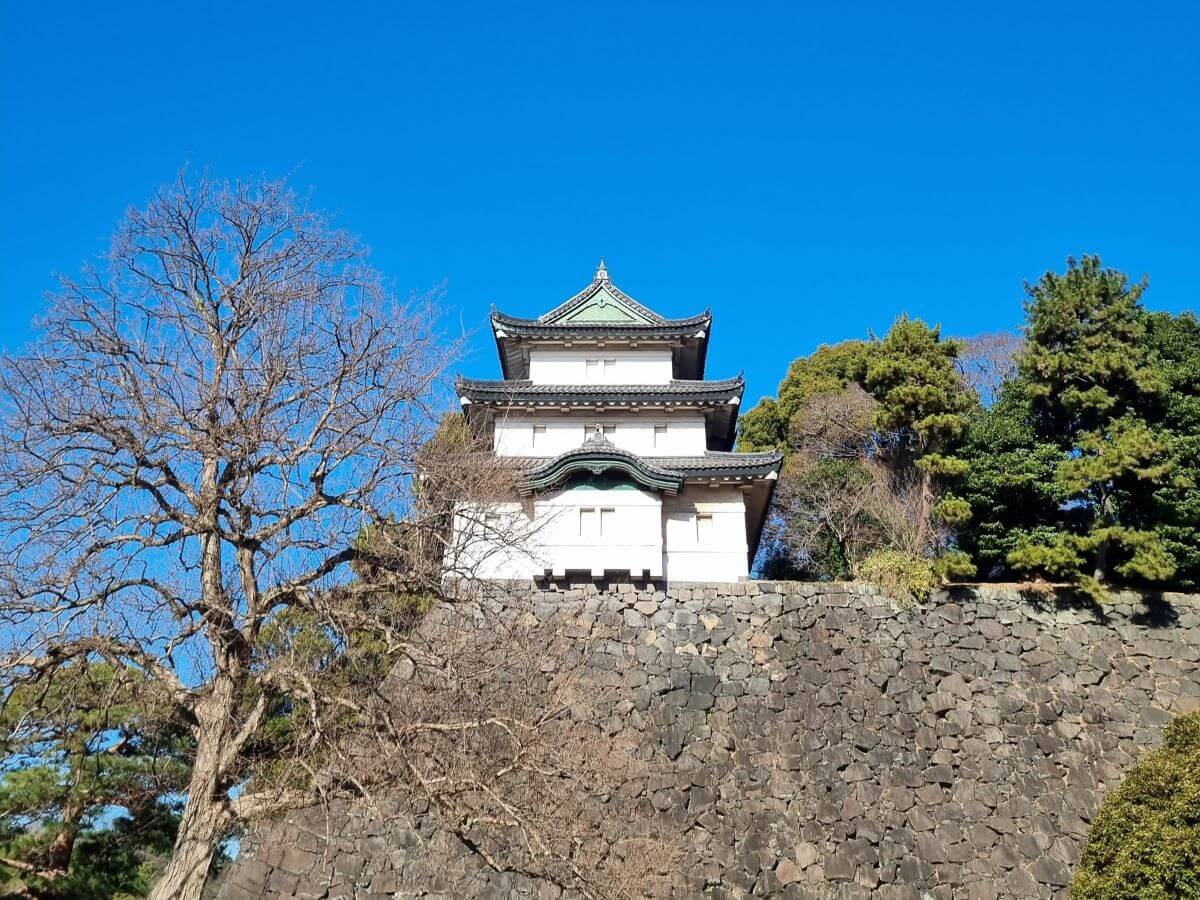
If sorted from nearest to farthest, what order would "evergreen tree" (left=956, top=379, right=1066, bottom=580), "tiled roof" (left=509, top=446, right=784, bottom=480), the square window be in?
"evergreen tree" (left=956, top=379, right=1066, bottom=580) < the square window < "tiled roof" (left=509, top=446, right=784, bottom=480)

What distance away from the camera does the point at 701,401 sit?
22047 millimetres

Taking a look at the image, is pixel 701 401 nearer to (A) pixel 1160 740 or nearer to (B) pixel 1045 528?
(B) pixel 1045 528

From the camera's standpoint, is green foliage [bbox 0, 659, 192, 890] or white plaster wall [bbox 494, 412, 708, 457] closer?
green foliage [bbox 0, 659, 192, 890]

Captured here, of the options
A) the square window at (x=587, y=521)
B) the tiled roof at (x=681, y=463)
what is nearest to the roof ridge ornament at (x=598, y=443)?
the tiled roof at (x=681, y=463)

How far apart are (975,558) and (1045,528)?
5.24 feet

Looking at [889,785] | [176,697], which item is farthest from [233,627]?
[889,785]

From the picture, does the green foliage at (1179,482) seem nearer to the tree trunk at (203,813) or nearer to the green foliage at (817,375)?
the green foliage at (817,375)

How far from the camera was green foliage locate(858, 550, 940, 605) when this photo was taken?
17.7 meters

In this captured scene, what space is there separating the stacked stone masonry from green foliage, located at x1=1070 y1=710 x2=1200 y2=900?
2.39ft

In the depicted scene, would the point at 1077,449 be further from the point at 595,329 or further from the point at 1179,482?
the point at 595,329

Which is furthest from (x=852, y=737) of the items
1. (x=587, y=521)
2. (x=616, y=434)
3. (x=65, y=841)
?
(x=65, y=841)

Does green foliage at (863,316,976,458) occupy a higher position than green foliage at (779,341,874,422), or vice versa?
green foliage at (779,341,874,422)

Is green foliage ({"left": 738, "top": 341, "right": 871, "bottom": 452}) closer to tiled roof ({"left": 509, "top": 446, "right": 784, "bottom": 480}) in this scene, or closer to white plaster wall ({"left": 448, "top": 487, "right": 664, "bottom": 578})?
tiled roof ({"left": 509, "top": 446, "right": 784, "bottom": 480})

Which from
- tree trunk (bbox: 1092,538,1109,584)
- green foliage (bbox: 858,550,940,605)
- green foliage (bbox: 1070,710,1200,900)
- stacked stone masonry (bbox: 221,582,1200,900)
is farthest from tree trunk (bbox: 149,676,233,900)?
tree trunk (bbox: 1092,538,1109,584)
